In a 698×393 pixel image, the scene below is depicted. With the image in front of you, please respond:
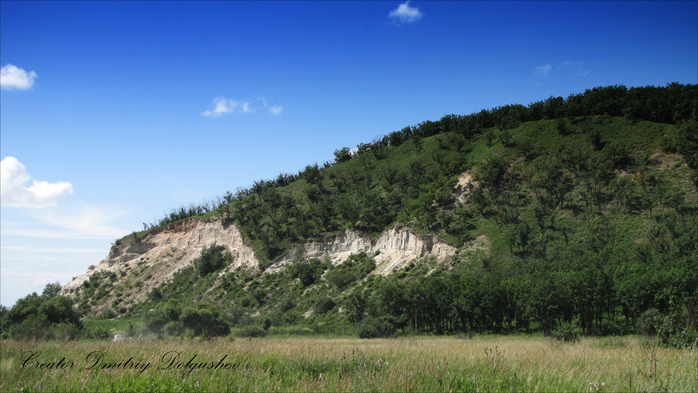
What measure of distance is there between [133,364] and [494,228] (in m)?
61.1

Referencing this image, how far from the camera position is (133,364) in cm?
840

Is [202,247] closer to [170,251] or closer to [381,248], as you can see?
[170,251]

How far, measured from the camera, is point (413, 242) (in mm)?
68750

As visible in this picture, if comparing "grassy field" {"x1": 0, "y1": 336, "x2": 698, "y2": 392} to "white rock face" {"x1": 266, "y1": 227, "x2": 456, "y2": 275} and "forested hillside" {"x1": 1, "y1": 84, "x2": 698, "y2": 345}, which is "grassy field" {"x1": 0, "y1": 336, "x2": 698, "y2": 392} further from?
"white rock face" {"x1": 266, "y1": 227, "x2": 456, "y2": 275}

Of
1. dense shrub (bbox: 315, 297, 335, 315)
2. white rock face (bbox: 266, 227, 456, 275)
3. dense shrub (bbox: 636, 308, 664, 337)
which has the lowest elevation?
dense shrub (bbox: 315, 297, 335, 315)

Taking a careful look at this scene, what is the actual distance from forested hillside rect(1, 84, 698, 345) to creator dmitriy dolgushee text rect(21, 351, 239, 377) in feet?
60.6

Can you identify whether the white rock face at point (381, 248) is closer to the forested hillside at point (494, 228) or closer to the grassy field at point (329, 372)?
the forested hillside at point (494, 228)

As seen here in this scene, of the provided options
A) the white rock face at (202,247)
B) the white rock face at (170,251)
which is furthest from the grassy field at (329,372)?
the white rock face at (170,251)

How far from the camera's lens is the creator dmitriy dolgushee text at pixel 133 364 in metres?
8.06

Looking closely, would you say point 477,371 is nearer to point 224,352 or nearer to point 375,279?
point 224,352

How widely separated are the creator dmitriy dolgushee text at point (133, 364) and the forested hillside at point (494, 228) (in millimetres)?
18466

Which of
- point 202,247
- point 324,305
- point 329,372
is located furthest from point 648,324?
point 202,247

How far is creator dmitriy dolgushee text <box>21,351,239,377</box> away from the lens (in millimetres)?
8062

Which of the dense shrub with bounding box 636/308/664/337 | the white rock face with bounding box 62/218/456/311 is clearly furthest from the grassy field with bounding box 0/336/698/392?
the white rock face with bounding box 62/218/456/311
